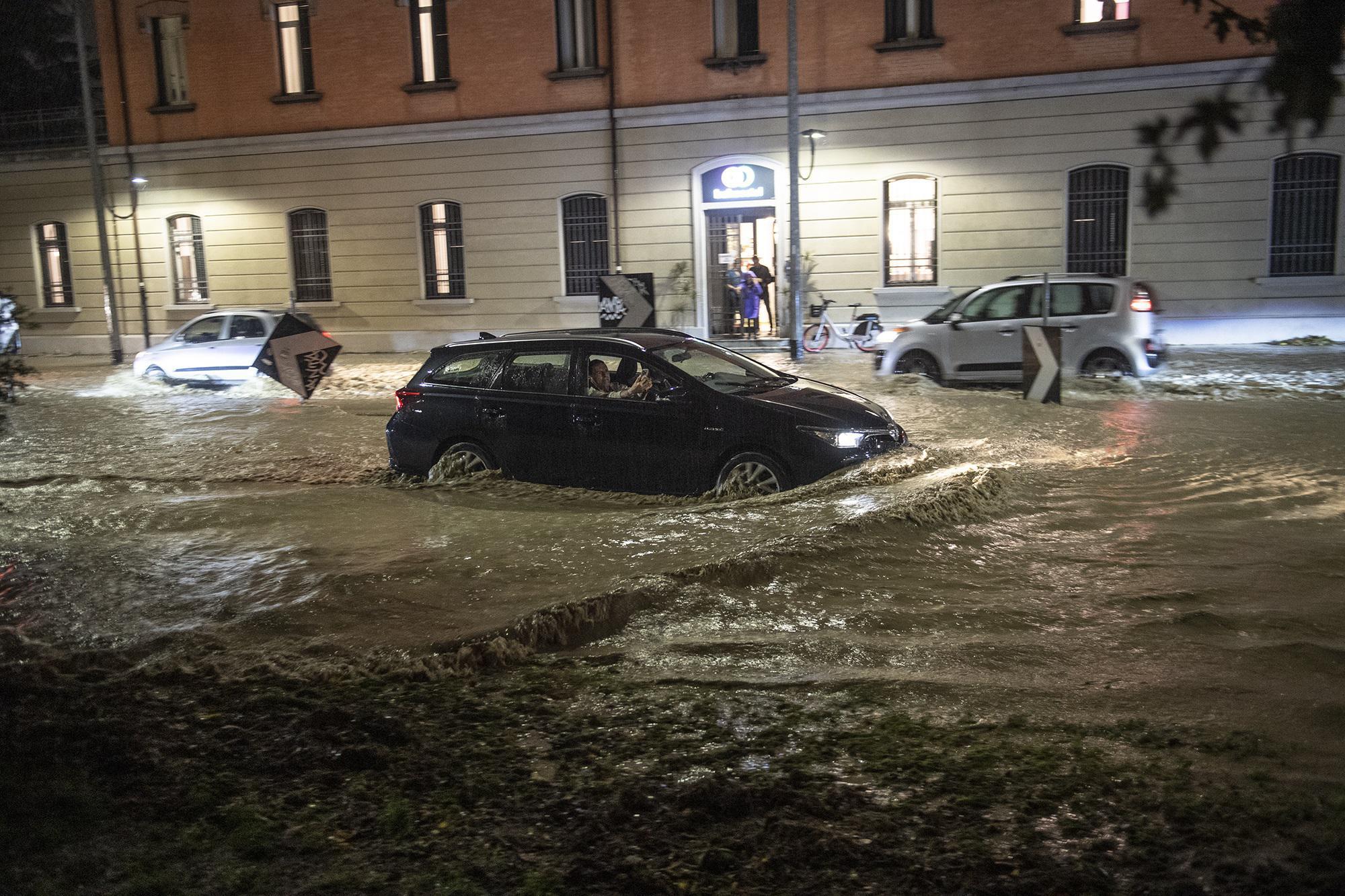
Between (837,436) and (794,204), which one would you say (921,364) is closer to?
(794,204)

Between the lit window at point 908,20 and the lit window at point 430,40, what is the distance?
29.2 ft

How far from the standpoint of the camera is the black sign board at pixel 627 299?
1653 cm

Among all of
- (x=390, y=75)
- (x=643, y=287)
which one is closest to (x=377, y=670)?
(x=643, y=287)

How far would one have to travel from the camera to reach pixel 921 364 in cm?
1552

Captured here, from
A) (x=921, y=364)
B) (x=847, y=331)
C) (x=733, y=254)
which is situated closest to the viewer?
(x=921, y=364)

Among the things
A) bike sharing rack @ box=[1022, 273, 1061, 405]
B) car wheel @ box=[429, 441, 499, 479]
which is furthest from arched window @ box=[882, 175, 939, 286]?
car wheel @ box=[429, 441, 499, 479]

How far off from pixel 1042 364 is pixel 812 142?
926cm

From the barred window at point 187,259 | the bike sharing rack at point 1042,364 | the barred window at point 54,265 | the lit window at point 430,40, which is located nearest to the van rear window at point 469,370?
the bike sharing rack at point 1042,364

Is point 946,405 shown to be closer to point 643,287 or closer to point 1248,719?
point 643,287

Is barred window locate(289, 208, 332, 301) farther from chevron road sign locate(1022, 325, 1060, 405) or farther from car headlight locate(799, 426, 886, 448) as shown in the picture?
car headlight locate(799, 426, 886, 448)

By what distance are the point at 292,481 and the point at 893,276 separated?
13401mm

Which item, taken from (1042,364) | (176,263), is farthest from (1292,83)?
(176,263)

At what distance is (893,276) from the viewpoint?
21234mm

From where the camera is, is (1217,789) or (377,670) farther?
(377,670)
